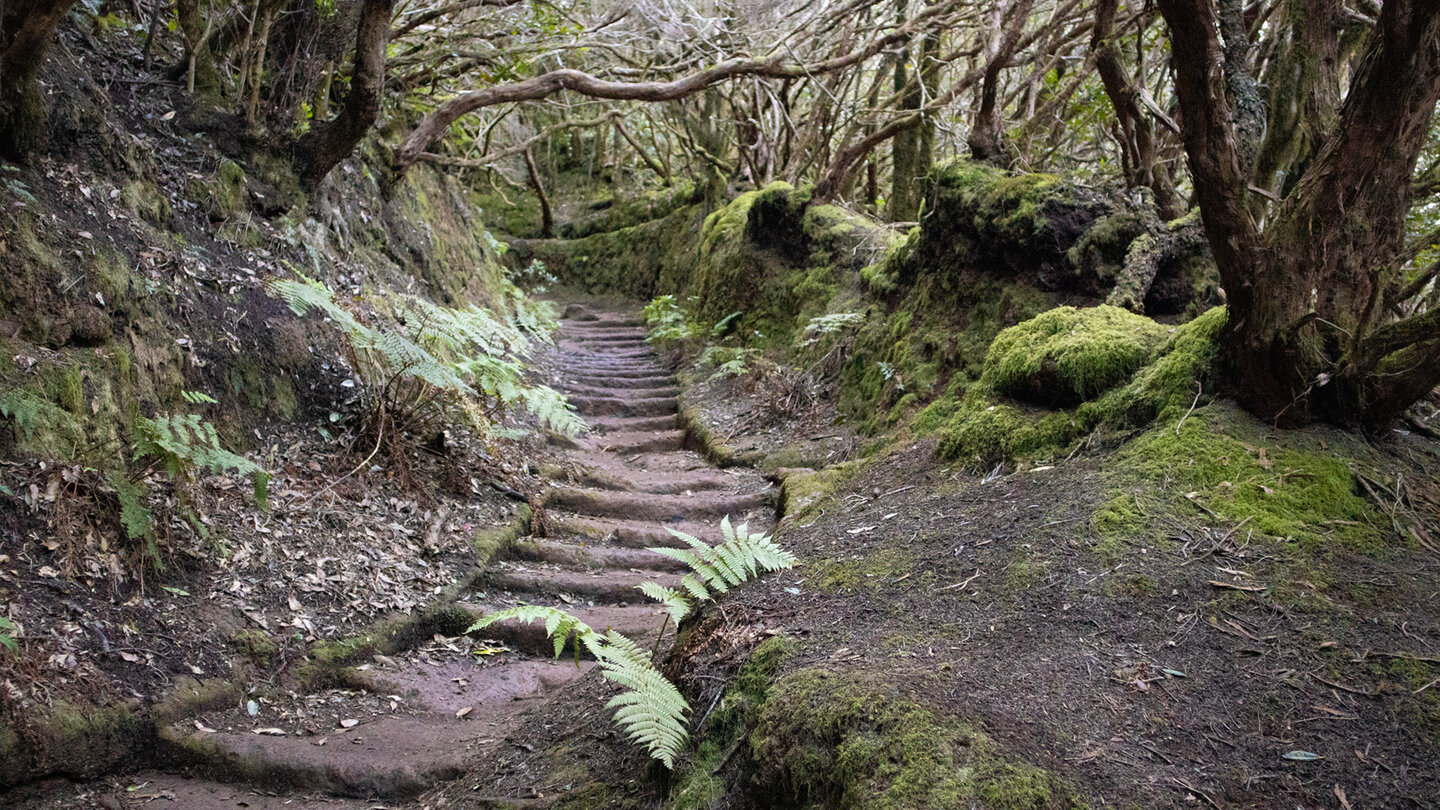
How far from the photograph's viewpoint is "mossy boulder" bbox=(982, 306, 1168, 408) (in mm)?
4195

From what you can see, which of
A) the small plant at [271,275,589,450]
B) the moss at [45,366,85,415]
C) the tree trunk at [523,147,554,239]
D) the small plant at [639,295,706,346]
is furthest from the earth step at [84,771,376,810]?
the tree trunk at [523,147,554,239]

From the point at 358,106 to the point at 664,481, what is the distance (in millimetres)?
3720

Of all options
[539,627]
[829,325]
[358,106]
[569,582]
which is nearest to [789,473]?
[569,582]

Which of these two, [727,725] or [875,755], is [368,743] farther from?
[875,755]

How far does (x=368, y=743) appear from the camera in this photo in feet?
11.8

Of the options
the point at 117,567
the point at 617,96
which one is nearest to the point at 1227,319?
the point at 117,567

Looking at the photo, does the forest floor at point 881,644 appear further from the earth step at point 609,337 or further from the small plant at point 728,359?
the earth step at point 609,337

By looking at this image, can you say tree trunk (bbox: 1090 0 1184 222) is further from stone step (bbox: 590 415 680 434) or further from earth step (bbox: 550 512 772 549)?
stone step (bbox: 590 415 680 434)

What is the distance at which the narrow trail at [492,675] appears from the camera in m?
3.31

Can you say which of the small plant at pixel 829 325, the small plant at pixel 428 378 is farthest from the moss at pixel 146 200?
the small plant at pixel 829 325

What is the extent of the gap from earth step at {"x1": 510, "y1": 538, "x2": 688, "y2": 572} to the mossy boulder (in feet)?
8.29

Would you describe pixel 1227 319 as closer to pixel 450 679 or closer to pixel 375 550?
pixel 450 679

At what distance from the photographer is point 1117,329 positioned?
174 inches

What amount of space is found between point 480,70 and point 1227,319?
31.8 feet
